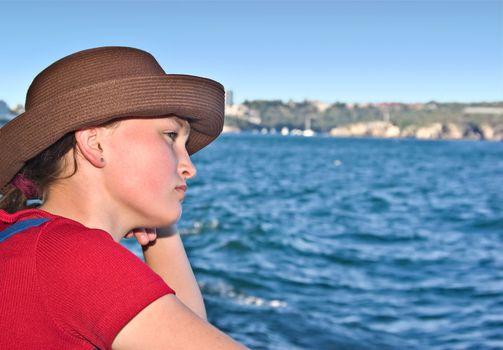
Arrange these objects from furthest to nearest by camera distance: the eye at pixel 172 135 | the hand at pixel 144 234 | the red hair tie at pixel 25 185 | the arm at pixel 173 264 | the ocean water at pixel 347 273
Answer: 1. the ocean water at pixel 347 273
2. the arm at pixel 173 264
3. the hand at pixel 144 234
4. the red hair tie at pixel 25 185
5. the eye at pixel 172 135

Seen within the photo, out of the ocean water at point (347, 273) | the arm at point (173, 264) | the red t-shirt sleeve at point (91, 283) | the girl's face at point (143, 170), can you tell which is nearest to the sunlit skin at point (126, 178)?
the girl's face at point (143, 170)

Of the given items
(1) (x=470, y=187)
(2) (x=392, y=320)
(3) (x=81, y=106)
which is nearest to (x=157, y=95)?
(3) (x=81, y=106)

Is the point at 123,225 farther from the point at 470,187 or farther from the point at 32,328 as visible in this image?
the point at 470,187

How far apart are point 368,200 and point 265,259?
54.8 feet

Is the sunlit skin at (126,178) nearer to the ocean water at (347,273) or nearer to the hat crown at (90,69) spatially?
the hat crown at (90,69)

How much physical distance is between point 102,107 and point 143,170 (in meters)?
0.17

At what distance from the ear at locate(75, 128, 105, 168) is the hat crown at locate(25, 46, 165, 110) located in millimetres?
103

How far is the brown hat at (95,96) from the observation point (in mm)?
1419

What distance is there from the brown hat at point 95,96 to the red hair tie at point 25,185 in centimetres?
6

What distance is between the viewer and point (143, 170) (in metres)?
1.49

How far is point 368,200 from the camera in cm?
2847

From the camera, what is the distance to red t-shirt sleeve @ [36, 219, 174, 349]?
3.89ft

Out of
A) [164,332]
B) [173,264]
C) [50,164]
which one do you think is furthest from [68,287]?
[173,264]

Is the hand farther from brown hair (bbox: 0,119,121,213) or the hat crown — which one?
the hat crown
